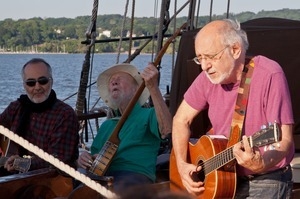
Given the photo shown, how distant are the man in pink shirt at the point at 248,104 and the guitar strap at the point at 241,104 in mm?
19

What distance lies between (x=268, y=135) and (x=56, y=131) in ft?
6.41

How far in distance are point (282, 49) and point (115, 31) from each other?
14808 mm

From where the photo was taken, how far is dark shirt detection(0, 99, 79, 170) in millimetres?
4949

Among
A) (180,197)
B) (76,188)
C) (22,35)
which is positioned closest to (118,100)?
(76,188)

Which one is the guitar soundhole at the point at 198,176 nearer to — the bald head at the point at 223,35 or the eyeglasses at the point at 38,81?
the bald head at the point at 223,35

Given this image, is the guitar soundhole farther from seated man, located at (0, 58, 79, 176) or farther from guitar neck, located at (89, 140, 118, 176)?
seated man, located at (0, 58, 79, 176)

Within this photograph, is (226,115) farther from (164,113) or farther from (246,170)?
(164,113)

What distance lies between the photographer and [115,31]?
2016 cm

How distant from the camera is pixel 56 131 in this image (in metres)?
4.97

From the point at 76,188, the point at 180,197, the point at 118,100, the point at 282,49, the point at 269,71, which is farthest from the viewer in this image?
the point at 282,49

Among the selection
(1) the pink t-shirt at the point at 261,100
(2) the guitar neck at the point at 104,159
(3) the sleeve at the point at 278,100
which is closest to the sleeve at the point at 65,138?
(2) the guitar neck at the point at 104,159

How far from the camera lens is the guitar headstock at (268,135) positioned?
3.27 m

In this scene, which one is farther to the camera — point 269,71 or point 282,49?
point 282,49

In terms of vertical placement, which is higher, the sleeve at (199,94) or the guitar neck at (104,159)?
the sleeve at (199,94)
